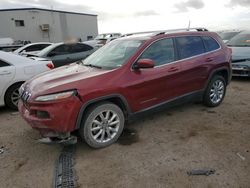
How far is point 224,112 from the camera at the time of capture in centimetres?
500

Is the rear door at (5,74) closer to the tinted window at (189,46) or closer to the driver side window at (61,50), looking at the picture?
the driver side window at (61,50)

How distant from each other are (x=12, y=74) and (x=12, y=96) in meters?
0.52

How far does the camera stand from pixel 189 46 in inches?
183

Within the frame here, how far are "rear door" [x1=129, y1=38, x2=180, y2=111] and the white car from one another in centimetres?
301

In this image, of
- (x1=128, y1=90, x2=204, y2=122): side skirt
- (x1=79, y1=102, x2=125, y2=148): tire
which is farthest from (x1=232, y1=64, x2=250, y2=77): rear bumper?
(x1=79, y1=102, x2=125, y2=148): tire

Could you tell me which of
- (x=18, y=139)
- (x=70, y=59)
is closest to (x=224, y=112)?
(x=18, y=139)

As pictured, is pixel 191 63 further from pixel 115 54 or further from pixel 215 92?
pixel 115 54

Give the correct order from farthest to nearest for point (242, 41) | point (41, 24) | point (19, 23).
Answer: point (41, 24) < point (19, 23) < point (242, 41)

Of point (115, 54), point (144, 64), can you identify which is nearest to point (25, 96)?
point (115, 54)

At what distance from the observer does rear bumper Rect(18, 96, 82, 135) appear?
3158mm

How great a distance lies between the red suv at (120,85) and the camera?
3246 mm

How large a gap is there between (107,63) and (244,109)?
3.18 metres

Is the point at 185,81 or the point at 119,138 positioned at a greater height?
the point at 185,81

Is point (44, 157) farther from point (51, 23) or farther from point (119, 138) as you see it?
point (51, 23)
